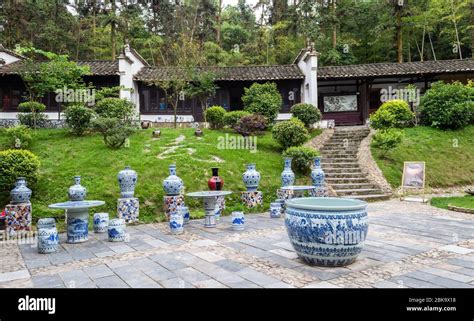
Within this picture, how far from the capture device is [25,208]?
304 inches

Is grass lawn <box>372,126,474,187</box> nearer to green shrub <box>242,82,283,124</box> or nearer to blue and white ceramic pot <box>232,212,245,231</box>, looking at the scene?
green shrub <box>242,82,283,124</box>

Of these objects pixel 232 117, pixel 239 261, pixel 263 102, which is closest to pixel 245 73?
pixel 263 102

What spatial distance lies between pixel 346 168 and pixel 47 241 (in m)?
10.0

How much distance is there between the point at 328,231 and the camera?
14.8 feet

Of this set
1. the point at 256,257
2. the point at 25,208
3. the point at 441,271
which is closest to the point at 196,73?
the point at 25,208

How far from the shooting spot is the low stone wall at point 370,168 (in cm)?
1188

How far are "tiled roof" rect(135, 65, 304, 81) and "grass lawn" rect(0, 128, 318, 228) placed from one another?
6517 mm

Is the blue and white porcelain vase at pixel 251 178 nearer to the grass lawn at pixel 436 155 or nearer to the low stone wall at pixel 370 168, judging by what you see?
the low stone wall at pixel 370 168

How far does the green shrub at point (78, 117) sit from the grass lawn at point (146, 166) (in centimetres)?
49

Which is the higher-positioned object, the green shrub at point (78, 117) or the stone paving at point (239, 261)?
the green shrub at point (78, 117)

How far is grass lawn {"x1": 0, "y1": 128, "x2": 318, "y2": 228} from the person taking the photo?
368 inches

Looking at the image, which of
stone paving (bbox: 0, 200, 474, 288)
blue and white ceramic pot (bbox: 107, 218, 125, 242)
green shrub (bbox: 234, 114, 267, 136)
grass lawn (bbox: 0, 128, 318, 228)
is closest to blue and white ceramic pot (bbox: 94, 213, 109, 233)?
stone paving (bbox: 0, 200, 474, 288)

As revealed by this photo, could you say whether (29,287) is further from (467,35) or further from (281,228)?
(467,35)

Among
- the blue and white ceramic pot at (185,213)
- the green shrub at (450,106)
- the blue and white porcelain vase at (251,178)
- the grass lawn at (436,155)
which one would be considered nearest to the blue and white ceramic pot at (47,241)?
the blue and white ceramic pot at (185,213)
